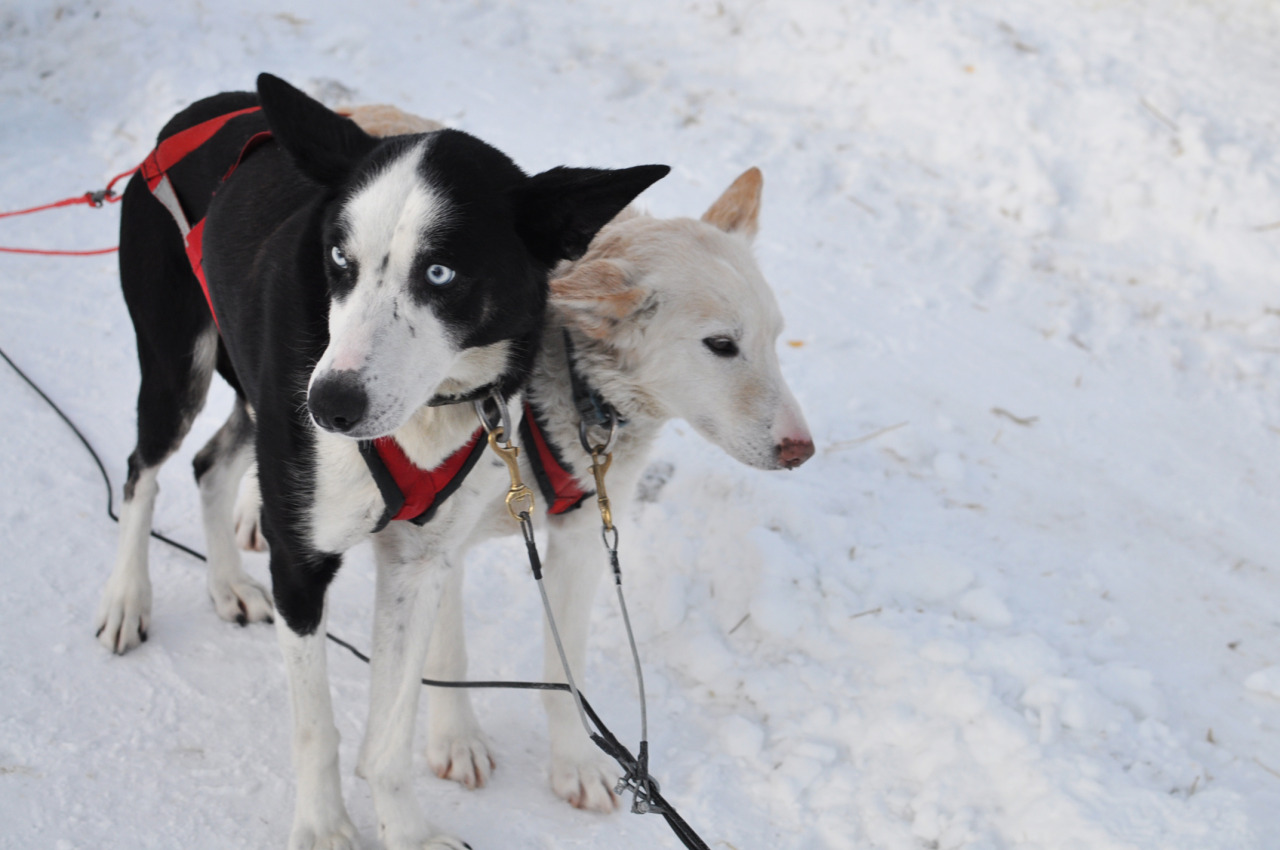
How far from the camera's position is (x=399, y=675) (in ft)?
7.78

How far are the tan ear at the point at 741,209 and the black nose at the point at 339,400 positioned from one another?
149cm

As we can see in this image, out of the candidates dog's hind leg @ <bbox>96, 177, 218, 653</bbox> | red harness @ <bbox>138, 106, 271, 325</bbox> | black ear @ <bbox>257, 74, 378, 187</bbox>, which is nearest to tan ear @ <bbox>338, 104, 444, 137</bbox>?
red harness @ <bbox>138, 106, 271, 325</bbox>

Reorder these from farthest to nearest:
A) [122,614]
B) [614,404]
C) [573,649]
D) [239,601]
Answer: [239,601] → [122,614] → [573,649] → [614,404]

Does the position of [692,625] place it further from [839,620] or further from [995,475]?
[995,475]

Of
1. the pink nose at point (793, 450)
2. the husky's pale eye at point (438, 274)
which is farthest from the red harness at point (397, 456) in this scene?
the pink nose at point (793, 450)

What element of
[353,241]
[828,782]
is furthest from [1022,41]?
[353,241]

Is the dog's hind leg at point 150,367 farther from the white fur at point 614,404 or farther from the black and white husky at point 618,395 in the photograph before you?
the white fur at point 614,404

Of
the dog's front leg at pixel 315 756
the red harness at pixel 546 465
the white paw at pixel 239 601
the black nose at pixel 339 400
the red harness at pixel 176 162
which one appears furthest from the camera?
the white paw at pixel 239 601

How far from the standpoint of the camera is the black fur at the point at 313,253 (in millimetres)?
1864

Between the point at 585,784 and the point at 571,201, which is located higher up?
the point at 571,201

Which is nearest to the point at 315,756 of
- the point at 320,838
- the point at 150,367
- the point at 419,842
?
the point at 320,838

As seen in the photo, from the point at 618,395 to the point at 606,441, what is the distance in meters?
0.13

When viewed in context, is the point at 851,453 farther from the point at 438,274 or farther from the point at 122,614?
the point at 122,614

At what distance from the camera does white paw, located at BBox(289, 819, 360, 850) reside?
234 centimetres
